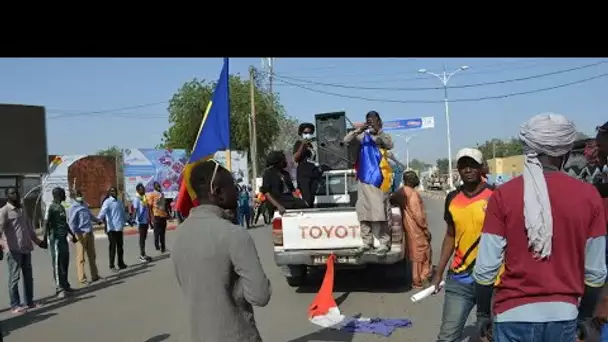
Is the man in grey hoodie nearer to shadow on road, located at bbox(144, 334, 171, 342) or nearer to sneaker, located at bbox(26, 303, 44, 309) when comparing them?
shadow on road, located at bbox(144, 334, 171, 342)

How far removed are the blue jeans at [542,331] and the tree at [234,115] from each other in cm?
3591

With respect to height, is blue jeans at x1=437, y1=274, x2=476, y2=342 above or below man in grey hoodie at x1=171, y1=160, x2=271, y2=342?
below

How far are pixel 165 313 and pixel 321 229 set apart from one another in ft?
7.88

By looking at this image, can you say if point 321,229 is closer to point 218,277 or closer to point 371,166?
point 371,166

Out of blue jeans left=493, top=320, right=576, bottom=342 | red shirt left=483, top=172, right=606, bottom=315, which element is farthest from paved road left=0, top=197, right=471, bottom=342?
red shirt left=483, top=172, right=606, bottom=315

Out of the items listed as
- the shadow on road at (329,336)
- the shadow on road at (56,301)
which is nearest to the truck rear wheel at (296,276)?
the shadow on road at (329,336)

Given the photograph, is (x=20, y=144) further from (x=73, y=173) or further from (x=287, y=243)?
(x=287, y=243)

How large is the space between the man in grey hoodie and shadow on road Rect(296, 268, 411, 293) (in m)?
5.89

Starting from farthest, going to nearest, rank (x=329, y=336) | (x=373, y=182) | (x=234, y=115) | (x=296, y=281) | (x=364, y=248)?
(x=234, y=115)
(x=296, y=281)
(x=364, y=248)
(x=373, y=182)
(x=329, y=336)

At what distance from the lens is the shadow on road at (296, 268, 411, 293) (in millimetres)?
8562

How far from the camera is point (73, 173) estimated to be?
2972 centimetres

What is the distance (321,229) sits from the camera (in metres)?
8.01

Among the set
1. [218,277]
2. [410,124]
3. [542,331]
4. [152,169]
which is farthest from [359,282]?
[410,124]
